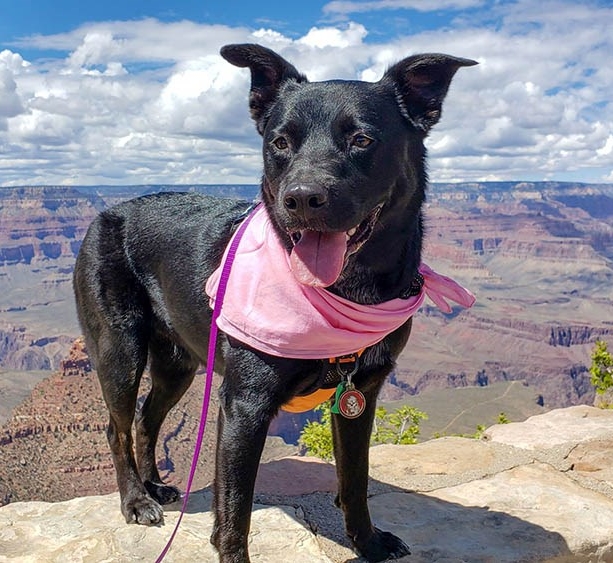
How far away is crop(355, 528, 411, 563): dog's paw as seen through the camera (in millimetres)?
3932

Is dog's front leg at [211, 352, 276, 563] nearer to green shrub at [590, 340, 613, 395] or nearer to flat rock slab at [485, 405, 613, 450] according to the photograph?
flat rock slab at [485, 405, 613, 450]

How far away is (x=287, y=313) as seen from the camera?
10.9 ft

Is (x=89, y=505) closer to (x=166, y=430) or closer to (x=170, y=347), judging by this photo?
(x=170, y=347)

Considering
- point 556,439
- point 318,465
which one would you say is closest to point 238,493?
point 318,465

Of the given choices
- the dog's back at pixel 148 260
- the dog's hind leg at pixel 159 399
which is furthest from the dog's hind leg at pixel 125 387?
the dog's hind leg at pixel 159 399

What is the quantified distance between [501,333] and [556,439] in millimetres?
197321

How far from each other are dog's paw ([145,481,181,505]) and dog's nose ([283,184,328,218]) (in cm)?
285

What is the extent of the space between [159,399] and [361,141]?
2.81 meters

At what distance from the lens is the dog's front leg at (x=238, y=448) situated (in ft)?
10.8

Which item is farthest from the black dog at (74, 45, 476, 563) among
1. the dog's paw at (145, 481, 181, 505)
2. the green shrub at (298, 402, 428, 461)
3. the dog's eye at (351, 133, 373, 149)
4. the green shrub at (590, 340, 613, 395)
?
the green shrub at (590, 340, 613, 395)

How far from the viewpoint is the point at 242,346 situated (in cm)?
340

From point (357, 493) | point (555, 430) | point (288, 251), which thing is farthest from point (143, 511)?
point (555, 430)

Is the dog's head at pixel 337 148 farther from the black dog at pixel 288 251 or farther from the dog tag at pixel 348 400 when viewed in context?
the dog tag at pixel 348 400

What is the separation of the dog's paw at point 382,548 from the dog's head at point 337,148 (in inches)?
69.7
